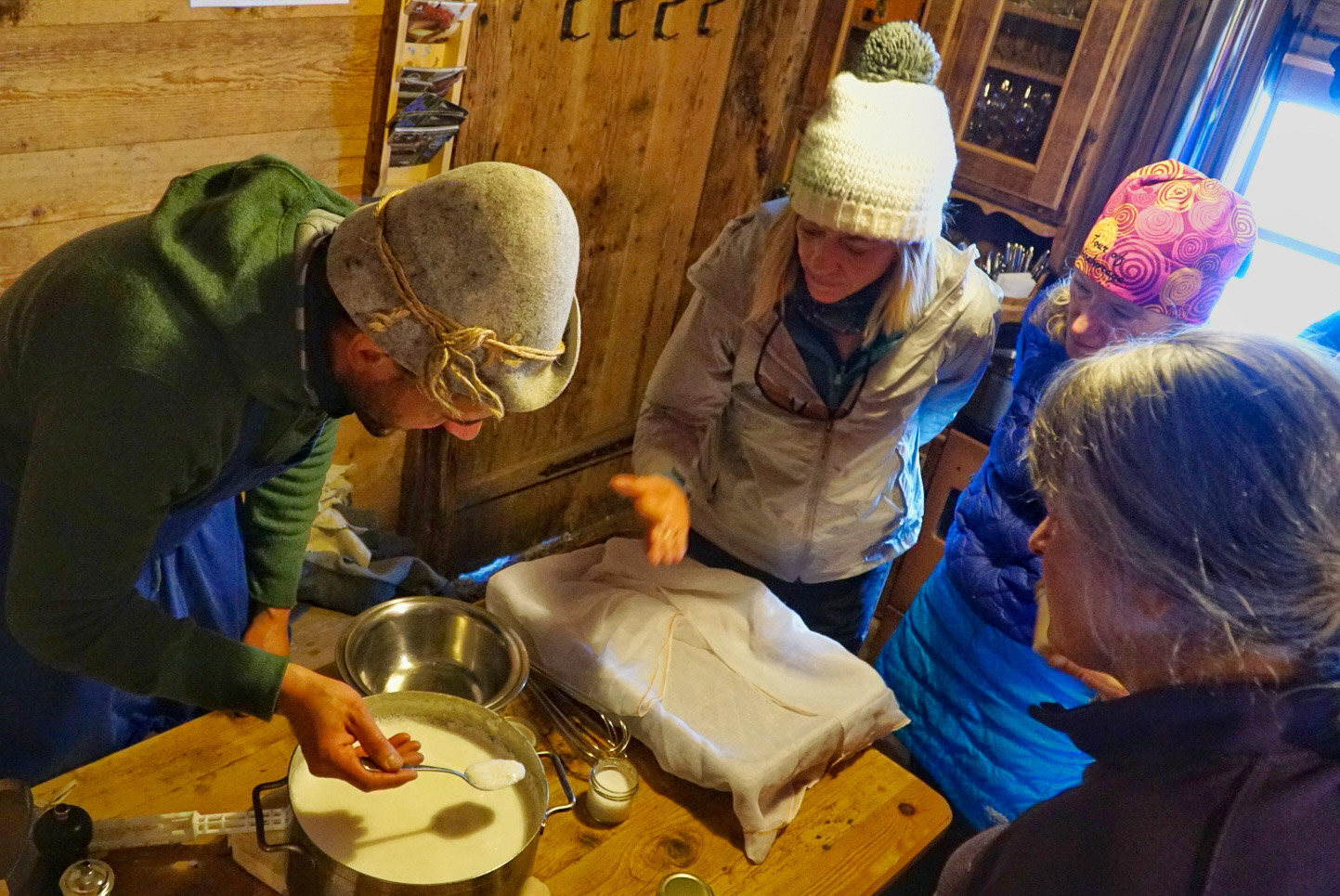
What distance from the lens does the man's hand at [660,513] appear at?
1.83 meters

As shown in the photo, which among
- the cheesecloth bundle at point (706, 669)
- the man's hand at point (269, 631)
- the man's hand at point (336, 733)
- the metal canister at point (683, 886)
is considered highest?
the man's hand at point (336, 733)

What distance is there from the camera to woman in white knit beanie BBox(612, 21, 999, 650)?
6.29 feet

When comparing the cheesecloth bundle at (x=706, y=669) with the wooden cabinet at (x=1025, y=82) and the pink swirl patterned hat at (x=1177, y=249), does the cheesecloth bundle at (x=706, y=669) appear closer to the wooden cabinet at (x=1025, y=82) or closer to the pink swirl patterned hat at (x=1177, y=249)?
the pink swirl patterned hat at (x=1177, y=249)

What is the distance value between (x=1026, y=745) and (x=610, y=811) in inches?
41.5

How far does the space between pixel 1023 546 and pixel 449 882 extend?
134 cm

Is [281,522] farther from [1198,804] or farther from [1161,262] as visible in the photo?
[1161,262]

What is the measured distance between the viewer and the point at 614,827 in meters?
1.57

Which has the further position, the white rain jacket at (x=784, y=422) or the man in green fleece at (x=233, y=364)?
the white rain jacket at (x=784, y=422)

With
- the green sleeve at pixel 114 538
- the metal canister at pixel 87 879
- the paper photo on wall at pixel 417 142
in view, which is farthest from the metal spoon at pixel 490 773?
the paper photo on wall at pixel 417 142

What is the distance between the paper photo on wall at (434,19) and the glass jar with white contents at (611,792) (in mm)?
1681

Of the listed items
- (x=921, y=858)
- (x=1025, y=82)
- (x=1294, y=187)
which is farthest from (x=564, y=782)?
(x=1294, y=187)

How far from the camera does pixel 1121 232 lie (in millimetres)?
2057

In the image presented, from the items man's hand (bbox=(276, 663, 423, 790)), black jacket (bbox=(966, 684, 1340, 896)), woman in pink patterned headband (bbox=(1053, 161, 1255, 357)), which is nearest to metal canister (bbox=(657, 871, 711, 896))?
man's hand (bbox=(276, 663, 423, 790))

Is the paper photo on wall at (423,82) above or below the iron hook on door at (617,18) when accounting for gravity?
below
